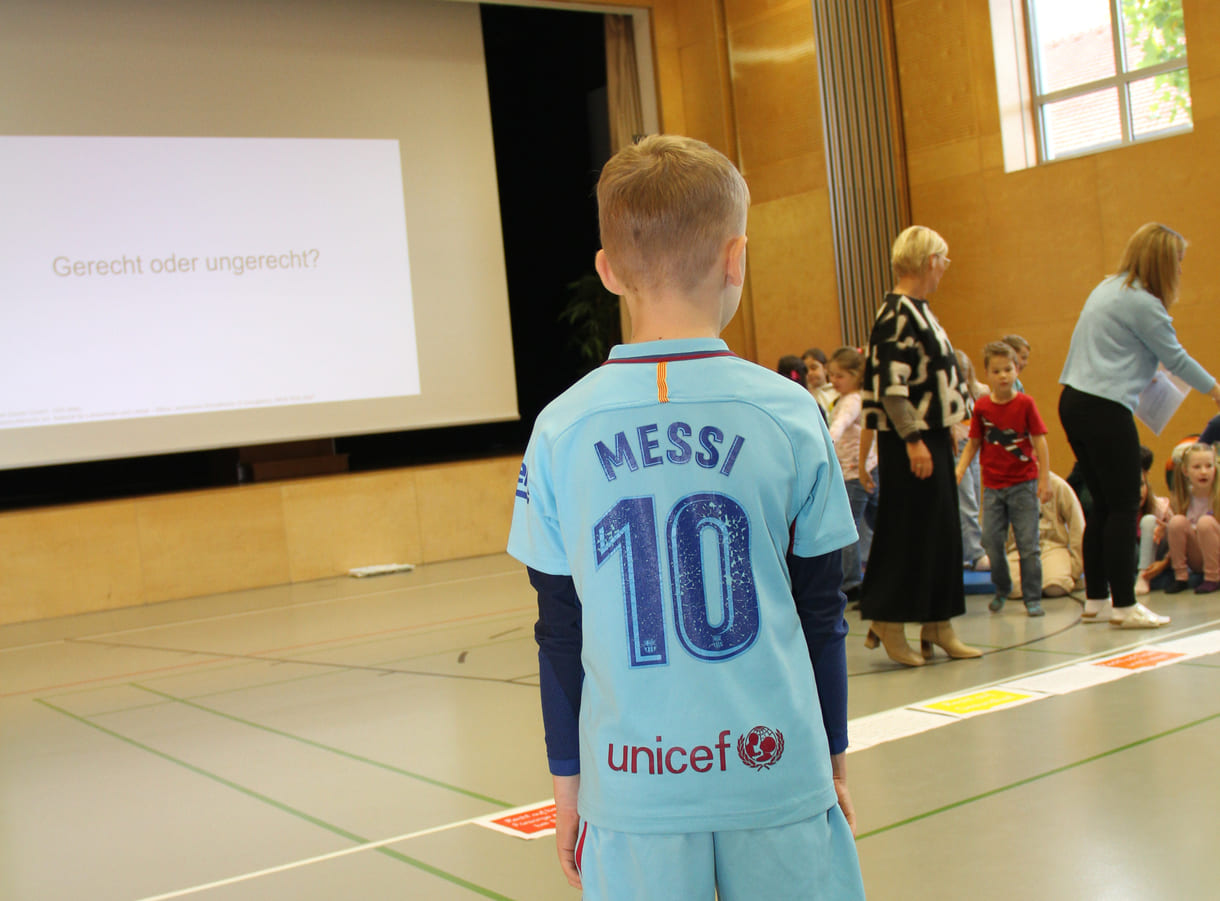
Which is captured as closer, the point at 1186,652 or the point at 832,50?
the point at 1186,652

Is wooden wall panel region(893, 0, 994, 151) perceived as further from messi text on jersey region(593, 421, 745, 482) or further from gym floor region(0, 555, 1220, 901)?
messi text on jersey region(593, 421, 745, 482)

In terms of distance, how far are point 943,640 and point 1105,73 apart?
6.39m

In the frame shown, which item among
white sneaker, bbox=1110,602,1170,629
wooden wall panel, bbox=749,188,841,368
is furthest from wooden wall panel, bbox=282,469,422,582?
white sneaker, bbox=1110,602,1170,629

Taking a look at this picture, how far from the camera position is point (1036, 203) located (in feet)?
31.2

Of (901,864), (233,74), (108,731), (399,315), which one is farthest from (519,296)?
(901,864)

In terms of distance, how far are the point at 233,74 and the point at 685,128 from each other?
415 cm

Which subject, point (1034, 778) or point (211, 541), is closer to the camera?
point (1034, 778)

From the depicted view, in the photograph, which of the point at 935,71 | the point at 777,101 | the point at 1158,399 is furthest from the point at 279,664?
the point at 935,71

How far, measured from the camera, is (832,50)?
412 inches

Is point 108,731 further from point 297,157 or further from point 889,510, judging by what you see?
point 297,157

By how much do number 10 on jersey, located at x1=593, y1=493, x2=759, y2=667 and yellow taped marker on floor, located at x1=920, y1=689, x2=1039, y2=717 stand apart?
109 inches

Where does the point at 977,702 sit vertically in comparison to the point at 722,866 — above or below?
below

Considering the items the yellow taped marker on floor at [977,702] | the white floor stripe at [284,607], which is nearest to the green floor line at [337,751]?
the yellow taped marker on floor at [977,702]

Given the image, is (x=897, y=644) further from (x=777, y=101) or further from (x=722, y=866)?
(x=777, y=101)
